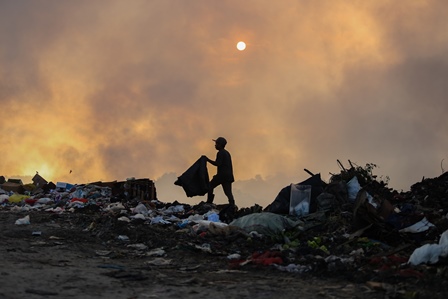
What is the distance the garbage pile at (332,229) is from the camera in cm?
611

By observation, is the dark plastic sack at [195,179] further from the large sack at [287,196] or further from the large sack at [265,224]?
the large sack at [265,224]

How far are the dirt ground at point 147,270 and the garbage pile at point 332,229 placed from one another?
75 millimetres

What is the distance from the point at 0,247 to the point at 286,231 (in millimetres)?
4786

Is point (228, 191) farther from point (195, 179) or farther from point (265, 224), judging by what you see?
point (265, 224)

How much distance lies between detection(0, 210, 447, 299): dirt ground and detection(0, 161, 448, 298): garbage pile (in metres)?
0.08

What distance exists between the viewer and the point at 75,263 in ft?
23.1

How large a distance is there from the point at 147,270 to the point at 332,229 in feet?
13.4

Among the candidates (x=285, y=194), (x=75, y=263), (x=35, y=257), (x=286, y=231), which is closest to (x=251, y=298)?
(x=75, y=263)

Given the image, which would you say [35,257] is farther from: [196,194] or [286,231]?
[196,194]

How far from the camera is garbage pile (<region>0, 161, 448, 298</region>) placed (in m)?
6.11

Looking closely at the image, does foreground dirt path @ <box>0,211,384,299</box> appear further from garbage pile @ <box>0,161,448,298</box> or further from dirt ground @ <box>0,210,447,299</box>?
garbage pile @ <box>0,161,448,298</box>

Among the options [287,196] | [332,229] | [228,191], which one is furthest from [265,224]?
[228,191]

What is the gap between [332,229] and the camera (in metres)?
9.39

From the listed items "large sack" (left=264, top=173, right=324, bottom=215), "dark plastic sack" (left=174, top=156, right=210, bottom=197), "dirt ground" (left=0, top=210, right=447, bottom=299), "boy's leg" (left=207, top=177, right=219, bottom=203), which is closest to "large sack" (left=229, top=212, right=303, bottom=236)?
"dirt ground" (left=0, top=210, right=447, bottom=299)
